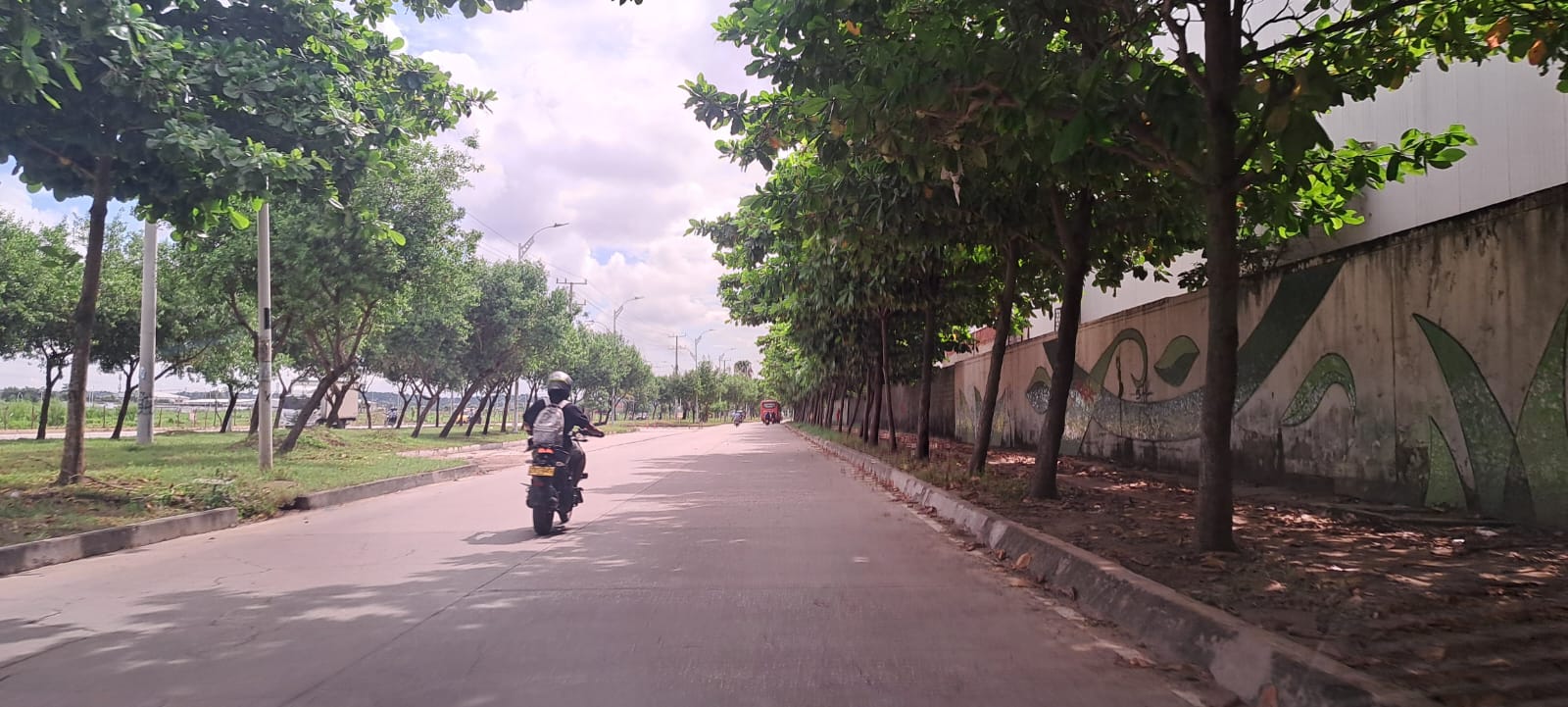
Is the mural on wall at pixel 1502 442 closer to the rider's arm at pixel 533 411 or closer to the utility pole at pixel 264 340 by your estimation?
the rider's arm at pixel 533 411

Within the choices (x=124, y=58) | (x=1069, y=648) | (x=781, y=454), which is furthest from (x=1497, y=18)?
(x=781, y=454)

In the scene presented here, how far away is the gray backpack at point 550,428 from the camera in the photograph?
9.63m

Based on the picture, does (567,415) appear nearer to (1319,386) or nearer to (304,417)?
(1319,386)

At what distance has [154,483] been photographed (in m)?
11.7

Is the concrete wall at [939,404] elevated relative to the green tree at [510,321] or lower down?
lower down

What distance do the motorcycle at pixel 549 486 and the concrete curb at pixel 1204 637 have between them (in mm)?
4458

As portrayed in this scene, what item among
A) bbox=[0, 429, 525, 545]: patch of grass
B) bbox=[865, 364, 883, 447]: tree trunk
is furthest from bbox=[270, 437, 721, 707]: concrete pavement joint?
bbox=[865, 364, 883, 447]: tree trunk

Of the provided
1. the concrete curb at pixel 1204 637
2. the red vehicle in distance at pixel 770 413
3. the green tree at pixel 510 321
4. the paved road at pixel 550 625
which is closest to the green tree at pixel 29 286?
the green tree at pixel 510 321

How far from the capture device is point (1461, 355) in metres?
8.27

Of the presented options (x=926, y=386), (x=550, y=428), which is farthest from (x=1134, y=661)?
(x=926, y=386)

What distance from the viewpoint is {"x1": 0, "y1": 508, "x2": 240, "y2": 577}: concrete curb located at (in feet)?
25.3

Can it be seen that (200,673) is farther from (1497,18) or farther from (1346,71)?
(1497,18)

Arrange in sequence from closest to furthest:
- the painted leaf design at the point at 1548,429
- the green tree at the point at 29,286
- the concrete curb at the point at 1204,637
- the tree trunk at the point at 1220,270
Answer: the concrete curb at the point at 1204,637, the tree trunk at the point at 1220,270, the painted leaf design at the point at 1548,429, the green tree at the point at 29,286

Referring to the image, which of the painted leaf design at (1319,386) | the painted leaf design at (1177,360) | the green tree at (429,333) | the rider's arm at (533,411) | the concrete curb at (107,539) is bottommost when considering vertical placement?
the concrete curb at (107,539)
